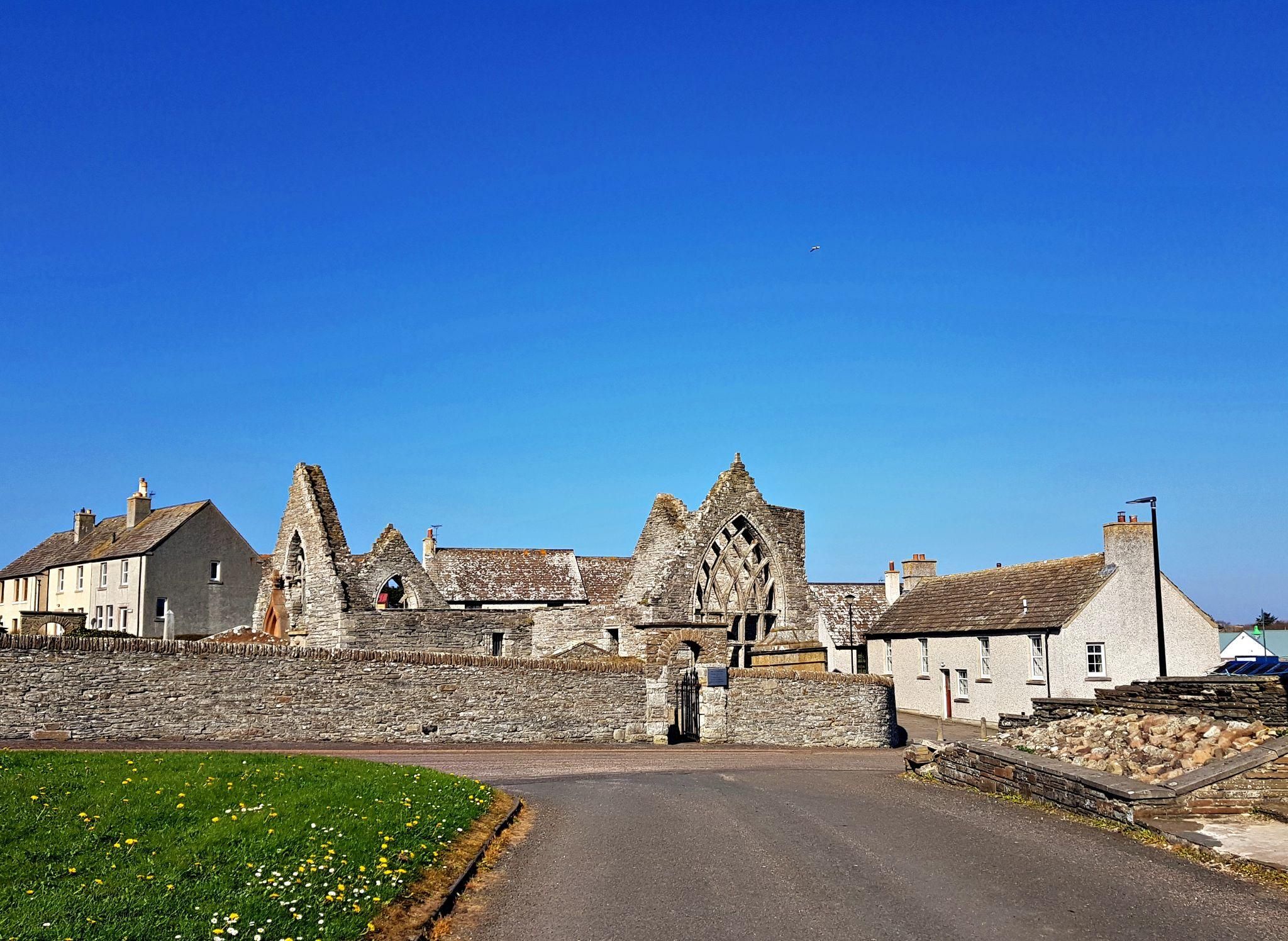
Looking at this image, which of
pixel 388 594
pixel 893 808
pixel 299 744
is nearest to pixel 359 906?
pixel 893 808

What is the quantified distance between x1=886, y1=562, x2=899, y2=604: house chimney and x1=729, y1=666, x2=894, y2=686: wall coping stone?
78.8 ft

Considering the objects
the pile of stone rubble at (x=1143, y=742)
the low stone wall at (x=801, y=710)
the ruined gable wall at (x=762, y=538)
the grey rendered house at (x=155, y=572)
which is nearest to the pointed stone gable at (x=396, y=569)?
the ruined gable wall at (x=762, y=538)

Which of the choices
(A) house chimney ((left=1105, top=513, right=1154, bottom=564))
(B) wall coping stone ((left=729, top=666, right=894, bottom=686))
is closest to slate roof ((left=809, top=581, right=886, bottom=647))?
(A) house chimney ((left=1105, top=513, right=1154, bottom=564))

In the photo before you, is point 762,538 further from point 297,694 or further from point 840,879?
point 840,879

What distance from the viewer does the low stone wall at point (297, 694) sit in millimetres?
22422

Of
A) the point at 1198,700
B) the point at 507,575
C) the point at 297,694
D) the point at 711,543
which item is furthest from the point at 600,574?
the point at 1198,700

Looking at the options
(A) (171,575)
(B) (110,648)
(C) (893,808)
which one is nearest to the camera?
(C) (893,808)

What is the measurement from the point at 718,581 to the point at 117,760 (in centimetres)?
2115

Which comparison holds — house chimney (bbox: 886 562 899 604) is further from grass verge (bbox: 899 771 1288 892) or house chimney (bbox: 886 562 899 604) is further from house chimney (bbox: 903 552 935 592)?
grass verge (bbox: 899 771 1288 892)

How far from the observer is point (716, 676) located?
28734mm

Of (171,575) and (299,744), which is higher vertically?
(171,575)

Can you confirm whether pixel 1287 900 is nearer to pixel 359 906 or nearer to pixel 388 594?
pixel 359 906

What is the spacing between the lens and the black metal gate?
96.1 feet

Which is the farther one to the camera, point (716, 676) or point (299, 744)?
point (716, 676)
